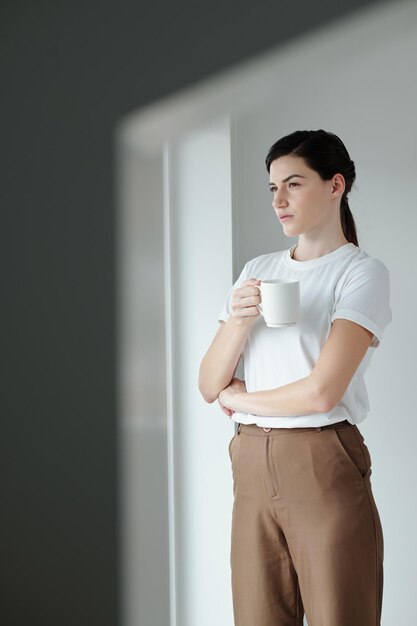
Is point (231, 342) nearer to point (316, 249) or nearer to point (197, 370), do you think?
point (316, 249)

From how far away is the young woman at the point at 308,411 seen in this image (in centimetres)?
126

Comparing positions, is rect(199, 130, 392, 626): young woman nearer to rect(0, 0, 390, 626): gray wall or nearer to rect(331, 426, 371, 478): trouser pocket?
rect(331, 426, 371, 478): trouser pocket

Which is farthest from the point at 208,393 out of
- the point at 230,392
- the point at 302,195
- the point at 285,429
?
the point at 302,195

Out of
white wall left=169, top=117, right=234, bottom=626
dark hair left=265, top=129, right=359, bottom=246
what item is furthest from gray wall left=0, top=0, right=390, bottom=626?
dark hair left=265, top=129, right=359, bottom=246

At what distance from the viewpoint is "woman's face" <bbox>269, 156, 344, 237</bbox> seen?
54.6 inches

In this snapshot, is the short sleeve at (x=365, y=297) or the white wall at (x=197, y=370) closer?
the short sleeve at (x=365, y=297)

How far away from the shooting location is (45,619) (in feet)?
5.68

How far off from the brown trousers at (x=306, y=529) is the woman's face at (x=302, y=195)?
38 centimetres

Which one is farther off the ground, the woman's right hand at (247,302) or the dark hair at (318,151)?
the dark hair at (318,151)

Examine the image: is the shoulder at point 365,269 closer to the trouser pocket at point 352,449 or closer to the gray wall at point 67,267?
the trouser pocket at point 352,449

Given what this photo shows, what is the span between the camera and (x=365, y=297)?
1.29 m

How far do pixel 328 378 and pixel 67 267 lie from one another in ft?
2.49

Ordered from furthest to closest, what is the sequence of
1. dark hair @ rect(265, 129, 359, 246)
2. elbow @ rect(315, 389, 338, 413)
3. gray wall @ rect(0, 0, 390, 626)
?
gray wall @ rect(0, 0, 390, 626) < dark hair @ rect(265, 129, 359, 246) < elbow @ rect(315, 389, 338, 413)

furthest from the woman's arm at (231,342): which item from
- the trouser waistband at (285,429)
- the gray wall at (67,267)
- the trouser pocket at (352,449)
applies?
the gray wall at (67,267)
